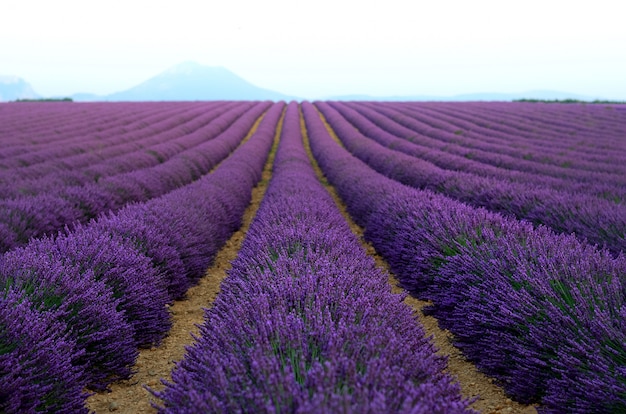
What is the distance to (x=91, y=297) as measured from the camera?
107 inches

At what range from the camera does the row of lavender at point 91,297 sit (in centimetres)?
213

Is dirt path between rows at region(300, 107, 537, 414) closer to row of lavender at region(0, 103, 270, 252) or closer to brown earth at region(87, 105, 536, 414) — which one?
brown earth at region(87, 105, 536, 414)

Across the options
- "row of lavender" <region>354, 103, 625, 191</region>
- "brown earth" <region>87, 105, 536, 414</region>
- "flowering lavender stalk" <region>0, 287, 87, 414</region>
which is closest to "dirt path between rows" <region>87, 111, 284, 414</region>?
"brown earth" <region>87, 105, 536, 414</region>

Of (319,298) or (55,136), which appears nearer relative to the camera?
(319,298)

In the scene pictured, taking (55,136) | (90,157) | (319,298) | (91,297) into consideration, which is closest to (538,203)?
(319,298)

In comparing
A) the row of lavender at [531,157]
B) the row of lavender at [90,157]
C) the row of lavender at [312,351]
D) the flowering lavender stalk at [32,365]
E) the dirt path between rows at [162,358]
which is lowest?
the dirt path between rows at [162,358]

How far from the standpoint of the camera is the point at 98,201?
6.45 m

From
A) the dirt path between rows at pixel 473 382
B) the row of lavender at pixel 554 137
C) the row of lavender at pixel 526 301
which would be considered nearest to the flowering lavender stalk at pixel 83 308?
the dirt path between rows at pixel 473 382

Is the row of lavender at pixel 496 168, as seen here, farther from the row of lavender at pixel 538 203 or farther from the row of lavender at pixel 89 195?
the row of lavender at pixel 89 195

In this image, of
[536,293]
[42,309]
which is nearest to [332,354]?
[536,293]

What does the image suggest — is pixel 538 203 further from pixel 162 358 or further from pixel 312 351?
pixel 312 351

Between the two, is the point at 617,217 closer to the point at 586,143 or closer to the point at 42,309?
the point at 42,309

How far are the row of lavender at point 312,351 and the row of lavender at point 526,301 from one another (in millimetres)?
628

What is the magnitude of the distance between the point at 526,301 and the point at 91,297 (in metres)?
2.43
